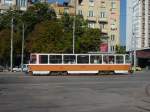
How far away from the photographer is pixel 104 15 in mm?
128750

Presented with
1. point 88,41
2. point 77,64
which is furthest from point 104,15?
point 77,64

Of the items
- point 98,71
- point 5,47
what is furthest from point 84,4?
point 98,71

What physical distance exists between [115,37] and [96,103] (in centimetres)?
11058

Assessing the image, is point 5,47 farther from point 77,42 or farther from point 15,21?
point 77,42

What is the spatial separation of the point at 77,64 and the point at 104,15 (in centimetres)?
6876

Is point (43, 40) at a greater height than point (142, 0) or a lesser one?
lesser

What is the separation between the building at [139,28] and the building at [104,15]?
4166mm

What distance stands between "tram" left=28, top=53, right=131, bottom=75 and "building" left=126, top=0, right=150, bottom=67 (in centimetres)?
4966

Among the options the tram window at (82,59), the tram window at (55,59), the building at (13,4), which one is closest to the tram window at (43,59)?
the tram window at (55,59)

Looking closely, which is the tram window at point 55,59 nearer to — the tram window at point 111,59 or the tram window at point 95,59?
the tram window at point 95,59

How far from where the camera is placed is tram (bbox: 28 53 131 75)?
60188 mm

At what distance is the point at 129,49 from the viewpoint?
404ft

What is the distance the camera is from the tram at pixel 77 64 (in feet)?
197

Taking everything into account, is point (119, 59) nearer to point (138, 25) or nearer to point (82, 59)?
point (82, 59)
